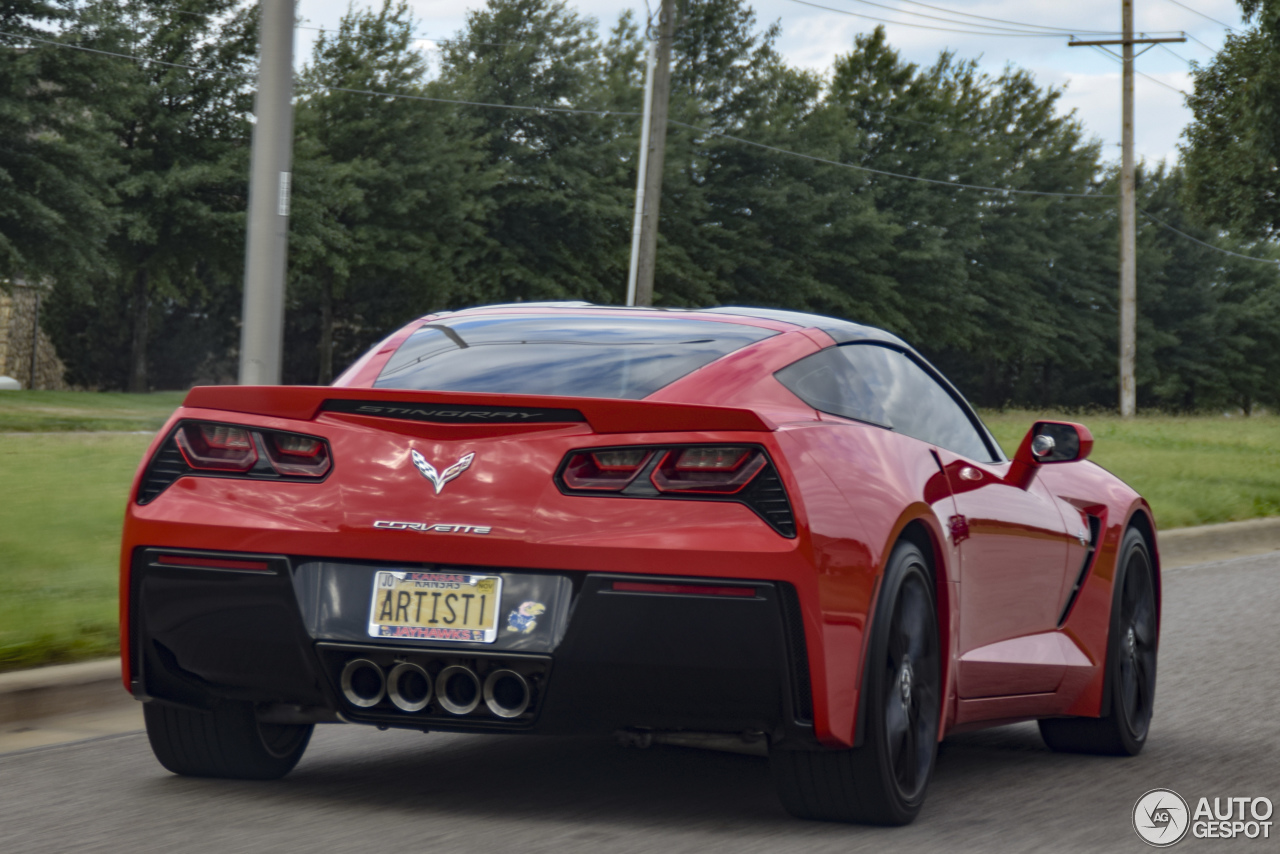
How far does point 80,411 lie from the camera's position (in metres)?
28.3

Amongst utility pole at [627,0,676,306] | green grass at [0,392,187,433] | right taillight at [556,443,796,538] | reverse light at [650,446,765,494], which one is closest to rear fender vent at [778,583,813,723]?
right taillight at [556,443,796,538]

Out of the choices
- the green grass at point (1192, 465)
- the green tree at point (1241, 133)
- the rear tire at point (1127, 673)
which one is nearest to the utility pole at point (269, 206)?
the rear tire at point (1127, 673)

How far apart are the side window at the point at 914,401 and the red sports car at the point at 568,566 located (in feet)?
1.02

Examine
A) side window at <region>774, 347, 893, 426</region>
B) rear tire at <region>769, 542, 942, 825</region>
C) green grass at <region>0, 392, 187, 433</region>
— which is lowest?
green grass at <region>0, 392, 187, 433</region>

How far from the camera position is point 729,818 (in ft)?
15.2

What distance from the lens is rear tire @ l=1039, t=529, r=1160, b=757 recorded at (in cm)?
597

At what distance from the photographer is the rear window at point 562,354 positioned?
4.80 m

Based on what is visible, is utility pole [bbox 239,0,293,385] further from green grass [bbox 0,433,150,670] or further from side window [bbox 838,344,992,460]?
side window [bbox 838,344,992,460]

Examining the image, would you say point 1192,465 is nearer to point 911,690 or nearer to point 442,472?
point 911,690

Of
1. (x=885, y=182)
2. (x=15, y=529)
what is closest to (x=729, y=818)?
(x=15, y=529)

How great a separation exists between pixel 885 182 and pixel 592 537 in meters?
60.1

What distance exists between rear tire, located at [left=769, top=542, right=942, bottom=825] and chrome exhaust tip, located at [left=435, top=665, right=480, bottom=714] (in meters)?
0.78

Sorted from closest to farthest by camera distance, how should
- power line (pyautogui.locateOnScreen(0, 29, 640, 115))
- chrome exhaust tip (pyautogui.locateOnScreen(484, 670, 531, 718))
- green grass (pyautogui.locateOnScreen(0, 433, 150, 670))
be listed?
1. chrome exhaust tip (pyautogui.locateOnScreen(484, 670, 531, 718))
2. green grass (pyautogui.locateOnScreen(0, 433, 150, 670))
3. power line (pyautogui.locateOnScreen(0, 29, 640, 115))

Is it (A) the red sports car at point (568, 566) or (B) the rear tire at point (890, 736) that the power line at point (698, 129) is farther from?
(B) the rear tire at point (890, 736)
